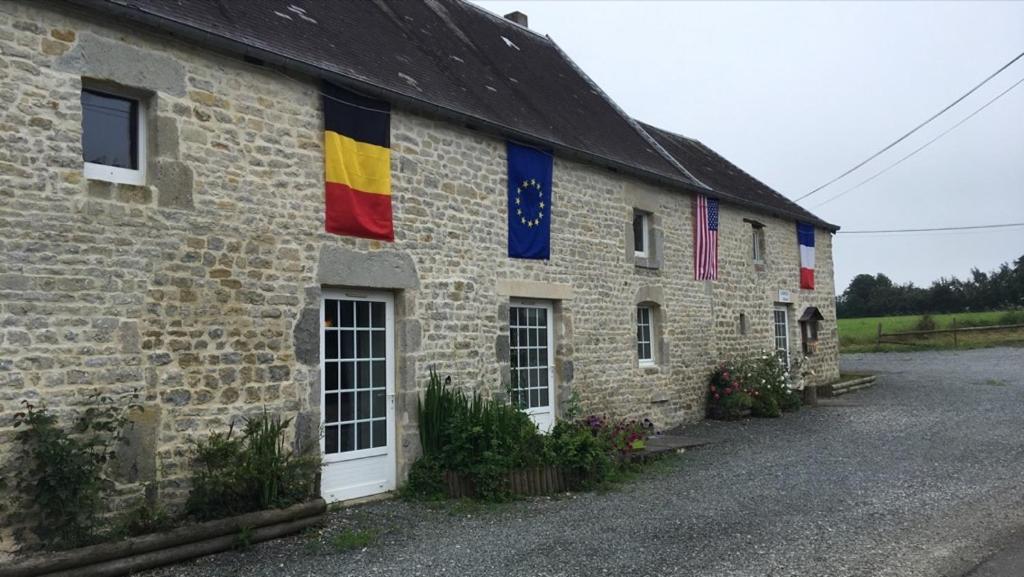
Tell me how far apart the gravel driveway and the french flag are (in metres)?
7.08

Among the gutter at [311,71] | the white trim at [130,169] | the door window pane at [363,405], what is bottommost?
the door window pane at [363,405]

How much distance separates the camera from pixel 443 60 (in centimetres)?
991

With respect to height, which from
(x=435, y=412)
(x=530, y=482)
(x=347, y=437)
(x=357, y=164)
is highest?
(x=357, y=164)

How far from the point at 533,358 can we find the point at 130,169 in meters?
5.50

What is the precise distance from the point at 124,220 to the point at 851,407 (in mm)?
13424

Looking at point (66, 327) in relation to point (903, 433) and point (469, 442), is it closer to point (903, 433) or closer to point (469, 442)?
point (469, 442)

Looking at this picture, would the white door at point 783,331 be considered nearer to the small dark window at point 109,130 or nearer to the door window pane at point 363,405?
the door window pane at point 363,405

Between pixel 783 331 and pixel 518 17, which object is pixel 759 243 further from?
pixel 518 17

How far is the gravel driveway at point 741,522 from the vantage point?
5.22 m

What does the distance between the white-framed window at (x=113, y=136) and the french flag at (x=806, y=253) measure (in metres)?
15.1

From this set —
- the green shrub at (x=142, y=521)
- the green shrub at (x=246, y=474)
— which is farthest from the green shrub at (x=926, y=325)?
the green shrub at (x=142, y=521)

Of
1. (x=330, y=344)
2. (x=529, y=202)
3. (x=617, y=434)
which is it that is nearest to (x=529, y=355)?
(x=617, y=434)

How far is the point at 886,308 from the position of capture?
189 ft

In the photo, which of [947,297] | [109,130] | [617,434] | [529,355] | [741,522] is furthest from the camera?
[947,297]
